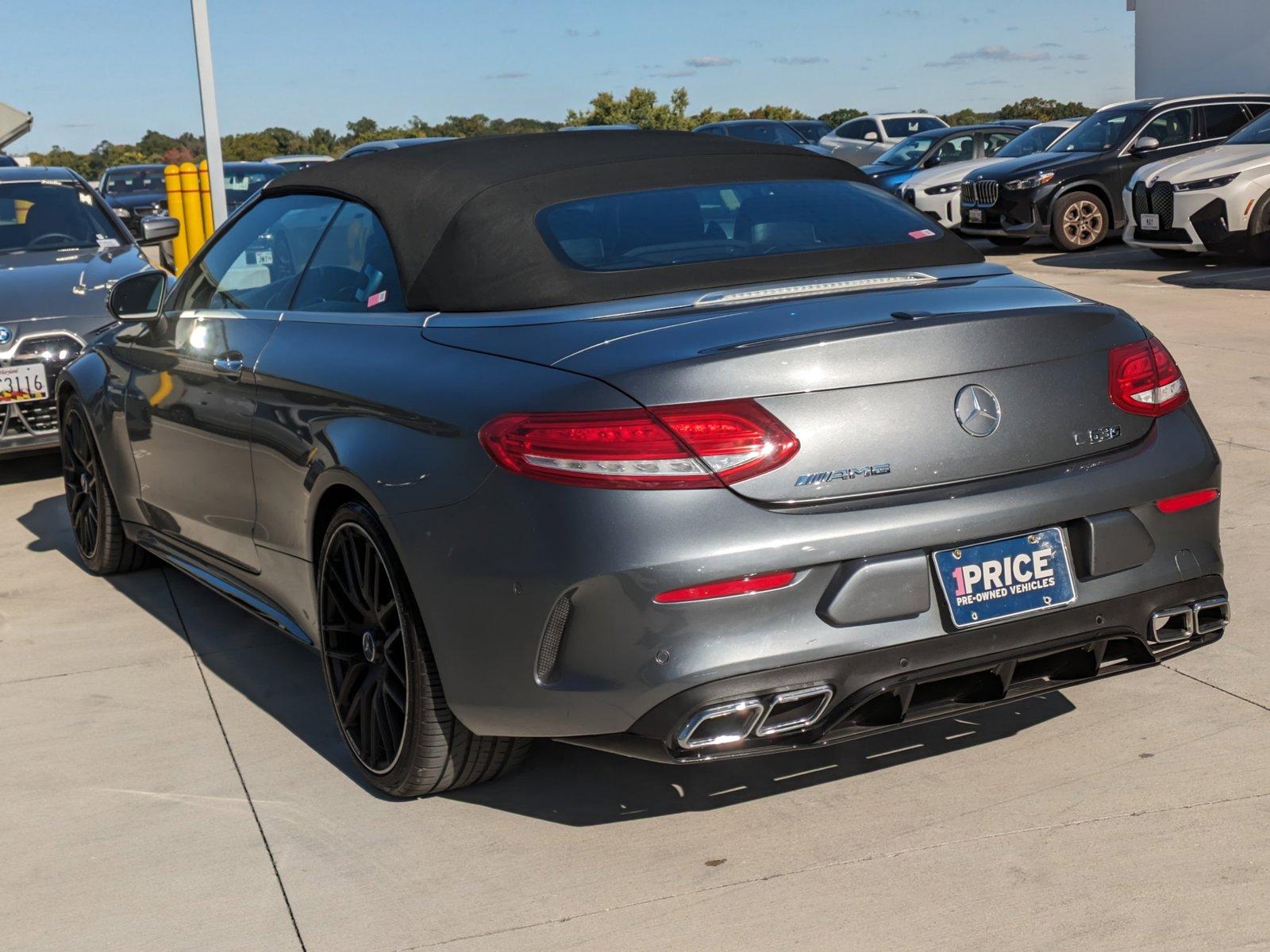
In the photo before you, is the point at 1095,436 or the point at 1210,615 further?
the point at 1210,615

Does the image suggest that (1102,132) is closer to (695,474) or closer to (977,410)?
(977,410)

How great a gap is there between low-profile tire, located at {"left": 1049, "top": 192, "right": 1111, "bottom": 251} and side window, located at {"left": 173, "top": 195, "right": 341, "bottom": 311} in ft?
45.5

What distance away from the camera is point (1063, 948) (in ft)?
9.44

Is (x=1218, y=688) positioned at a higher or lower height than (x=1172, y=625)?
lower

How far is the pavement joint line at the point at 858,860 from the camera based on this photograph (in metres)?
3.10

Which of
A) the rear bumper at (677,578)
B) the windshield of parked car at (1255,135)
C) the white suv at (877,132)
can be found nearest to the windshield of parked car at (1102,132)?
the windshield of parked car at (1255,135)

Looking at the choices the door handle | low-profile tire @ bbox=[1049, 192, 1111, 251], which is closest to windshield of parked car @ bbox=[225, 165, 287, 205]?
low-profile tire @ bbox=[1049, 192, 1111, 251]

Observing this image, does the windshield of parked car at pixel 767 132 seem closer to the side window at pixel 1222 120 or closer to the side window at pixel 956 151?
the side window at pixel 956 151

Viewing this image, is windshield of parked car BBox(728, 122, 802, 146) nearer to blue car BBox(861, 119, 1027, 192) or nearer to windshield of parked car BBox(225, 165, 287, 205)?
blue car BBox(861, 119, 1027, 192)

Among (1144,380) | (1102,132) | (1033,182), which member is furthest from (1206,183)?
(1144,380)

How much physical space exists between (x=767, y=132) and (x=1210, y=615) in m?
24.3

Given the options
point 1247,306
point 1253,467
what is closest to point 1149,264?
point 1247,306

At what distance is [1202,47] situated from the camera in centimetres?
2686

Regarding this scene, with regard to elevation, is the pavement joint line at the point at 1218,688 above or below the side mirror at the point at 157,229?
below
